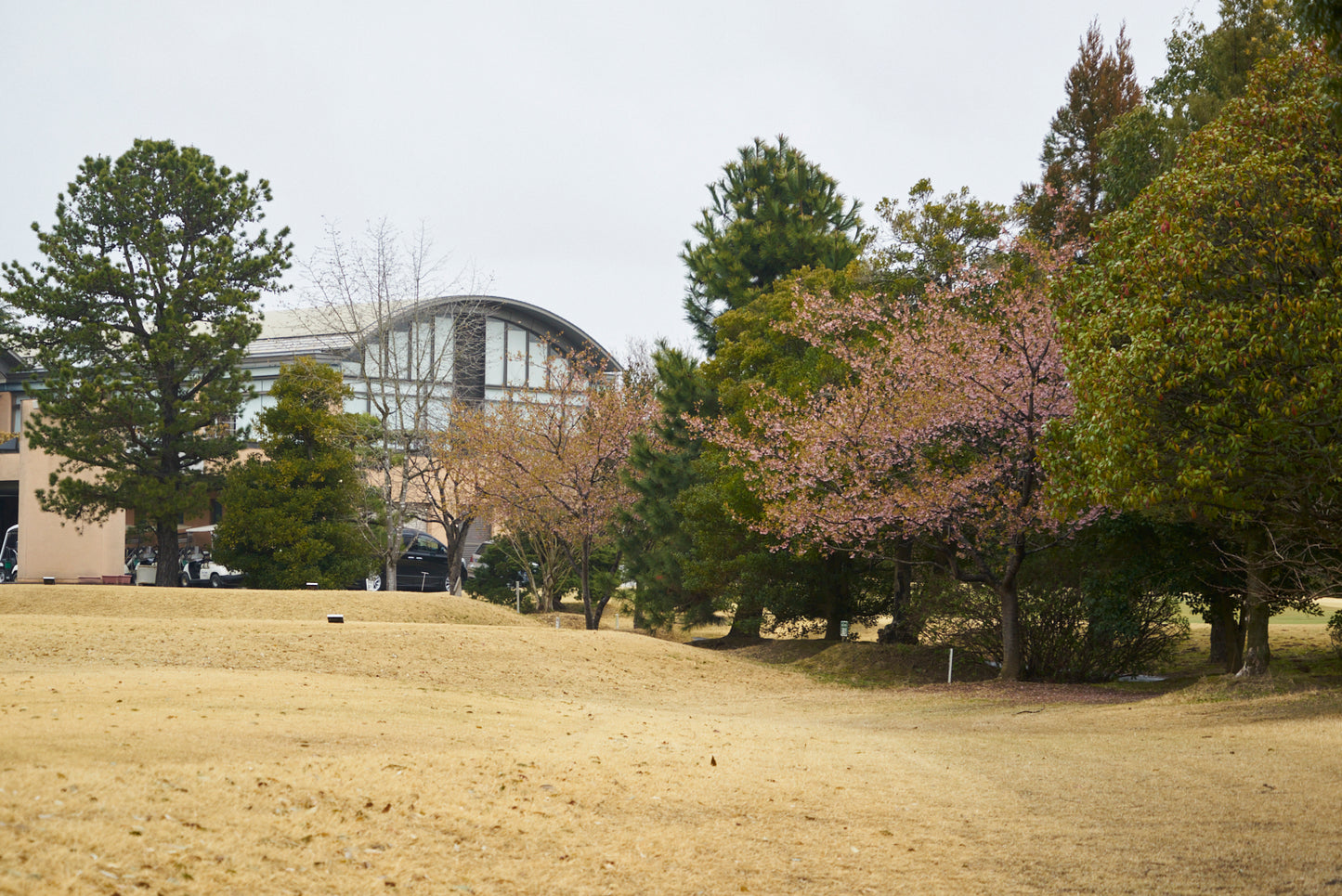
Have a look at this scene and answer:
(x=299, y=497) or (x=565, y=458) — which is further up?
(x=565, y=458)

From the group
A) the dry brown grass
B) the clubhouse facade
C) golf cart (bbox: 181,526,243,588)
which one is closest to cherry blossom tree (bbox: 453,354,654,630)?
the clubhouse facade

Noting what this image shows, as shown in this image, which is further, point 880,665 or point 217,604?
point 217,604

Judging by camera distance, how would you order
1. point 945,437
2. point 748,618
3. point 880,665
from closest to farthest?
point 945,437
point 880,665
point 748,618

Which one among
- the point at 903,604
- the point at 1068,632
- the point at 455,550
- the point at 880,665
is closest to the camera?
the point at 1068,632

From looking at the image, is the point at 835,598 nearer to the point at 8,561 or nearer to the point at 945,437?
the point at 945,437

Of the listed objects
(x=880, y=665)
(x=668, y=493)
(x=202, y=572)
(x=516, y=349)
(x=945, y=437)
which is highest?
(x=516, y=349)

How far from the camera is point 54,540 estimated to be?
2908 centimetres

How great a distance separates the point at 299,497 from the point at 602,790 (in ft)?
59.8

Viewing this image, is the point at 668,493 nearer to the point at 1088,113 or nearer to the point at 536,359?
the point at 1088,113

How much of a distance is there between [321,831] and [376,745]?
Answer: 2.02 meters

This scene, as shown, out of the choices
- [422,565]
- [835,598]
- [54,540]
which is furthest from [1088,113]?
[54,540]

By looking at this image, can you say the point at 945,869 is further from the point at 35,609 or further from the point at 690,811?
the point at 35,609

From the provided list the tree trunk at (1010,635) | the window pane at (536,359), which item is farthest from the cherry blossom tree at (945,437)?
the window pane at (536,359)

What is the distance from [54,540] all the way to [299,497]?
10243 mm
